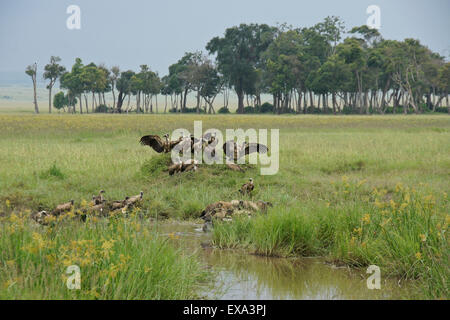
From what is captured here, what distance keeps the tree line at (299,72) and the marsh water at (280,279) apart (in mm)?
86600

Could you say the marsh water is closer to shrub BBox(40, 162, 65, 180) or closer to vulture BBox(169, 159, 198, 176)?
vulture BBox(169, 159, 198, 176)

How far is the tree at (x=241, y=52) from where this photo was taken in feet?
379

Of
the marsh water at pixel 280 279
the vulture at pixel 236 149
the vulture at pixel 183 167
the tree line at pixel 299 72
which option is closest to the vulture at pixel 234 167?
the vulture at pixel 236 149

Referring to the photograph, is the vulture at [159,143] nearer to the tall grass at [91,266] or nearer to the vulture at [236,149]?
the vulture at [236,149]

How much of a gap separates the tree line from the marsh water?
284ft

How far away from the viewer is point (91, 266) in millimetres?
6723

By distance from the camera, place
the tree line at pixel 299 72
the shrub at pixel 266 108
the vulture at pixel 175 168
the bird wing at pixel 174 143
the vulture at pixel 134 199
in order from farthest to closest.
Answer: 1. the shrub at pixel 266 108
2. the tree line at pixel 299 72
3. the bird wing at pixel 174 143
4. the vulture at pixel 175 168
5. the vulture at pixel 134 199

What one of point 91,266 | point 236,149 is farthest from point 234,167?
point 91,266

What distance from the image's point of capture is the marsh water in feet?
26.5

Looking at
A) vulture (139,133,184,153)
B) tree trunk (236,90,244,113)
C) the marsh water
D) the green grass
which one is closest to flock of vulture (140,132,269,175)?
vulture (139,133,184,153)

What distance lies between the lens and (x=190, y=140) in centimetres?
1667
